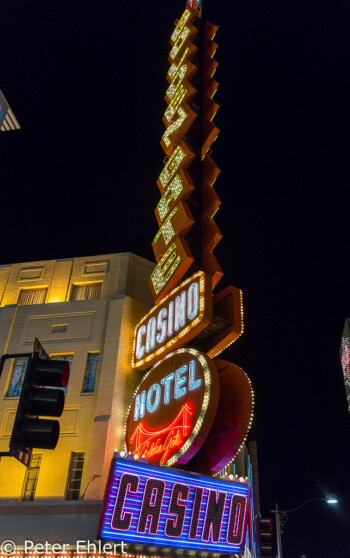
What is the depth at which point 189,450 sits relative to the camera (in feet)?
40.8

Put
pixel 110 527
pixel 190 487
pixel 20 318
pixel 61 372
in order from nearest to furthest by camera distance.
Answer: pixel 61 372
pixel 110 527
pixel 190 487
pixel 20 318

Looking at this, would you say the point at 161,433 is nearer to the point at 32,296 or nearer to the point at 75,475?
the point at 75,475

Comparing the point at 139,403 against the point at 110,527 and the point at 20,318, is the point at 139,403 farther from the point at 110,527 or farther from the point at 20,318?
the point at 20,318


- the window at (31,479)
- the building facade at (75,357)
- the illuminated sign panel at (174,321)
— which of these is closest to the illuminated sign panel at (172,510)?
the building facade at (75,357)

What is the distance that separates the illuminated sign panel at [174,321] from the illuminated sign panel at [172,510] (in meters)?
4.78

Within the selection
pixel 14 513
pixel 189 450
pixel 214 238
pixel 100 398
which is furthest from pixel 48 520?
pixel 214 238

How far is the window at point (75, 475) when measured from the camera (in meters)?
15.2

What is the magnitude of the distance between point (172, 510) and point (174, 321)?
6222mm

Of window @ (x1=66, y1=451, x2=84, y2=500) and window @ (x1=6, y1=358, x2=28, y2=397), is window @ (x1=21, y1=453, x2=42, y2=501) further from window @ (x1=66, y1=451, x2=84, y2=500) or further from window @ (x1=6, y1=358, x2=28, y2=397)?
window @ (x1=6, y1=358, x2=28, y2=397)

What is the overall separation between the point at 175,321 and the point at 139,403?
299cm

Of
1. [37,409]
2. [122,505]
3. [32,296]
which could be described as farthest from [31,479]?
[37,409]

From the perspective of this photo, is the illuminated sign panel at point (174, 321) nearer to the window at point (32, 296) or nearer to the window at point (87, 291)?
the window at point (87, 291)

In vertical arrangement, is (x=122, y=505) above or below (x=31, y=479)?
below

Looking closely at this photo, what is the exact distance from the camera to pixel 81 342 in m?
18.2
